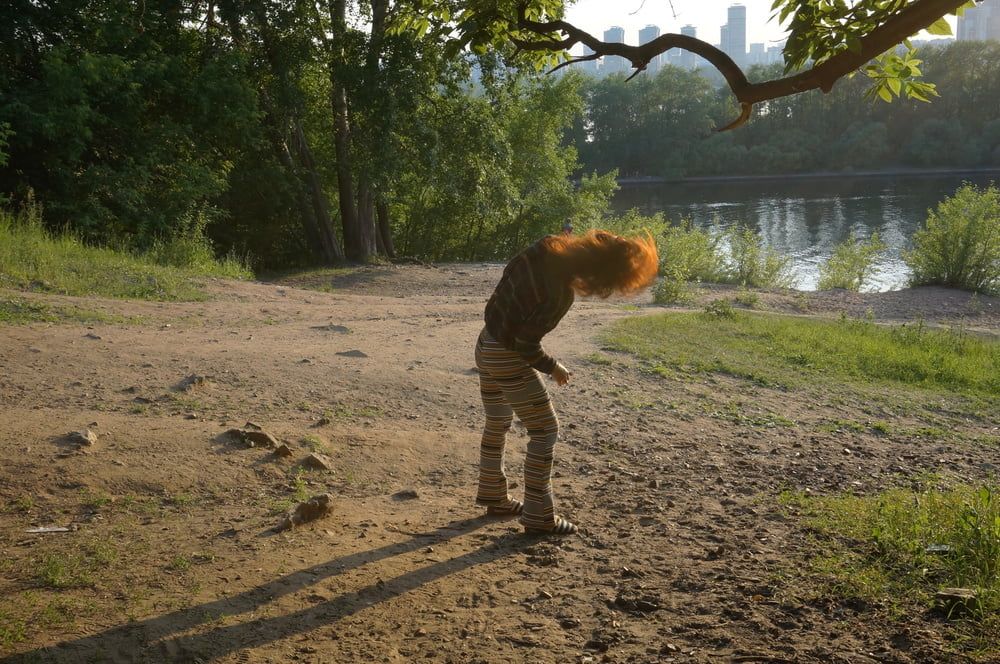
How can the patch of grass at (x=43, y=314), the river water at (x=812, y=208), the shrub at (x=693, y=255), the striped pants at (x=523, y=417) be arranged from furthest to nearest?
the river water at (x=812, y=208), the shrub at (x=693, y=255), the patch of grass at (x=43, y=314), the striped pants at (x=523, y=417)

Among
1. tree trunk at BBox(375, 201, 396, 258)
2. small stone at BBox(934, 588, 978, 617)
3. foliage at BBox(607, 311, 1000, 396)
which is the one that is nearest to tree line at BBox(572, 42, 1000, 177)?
tree trunk at BBox(375, 201, 396, 258)

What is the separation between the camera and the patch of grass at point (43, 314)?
766 centimetres

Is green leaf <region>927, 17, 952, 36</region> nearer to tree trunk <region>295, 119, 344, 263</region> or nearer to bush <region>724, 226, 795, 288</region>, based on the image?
bush <region>724, 226, 795, 288</region>

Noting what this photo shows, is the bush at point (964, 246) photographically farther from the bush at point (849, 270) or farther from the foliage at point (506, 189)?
the foliage at point (506, 189)

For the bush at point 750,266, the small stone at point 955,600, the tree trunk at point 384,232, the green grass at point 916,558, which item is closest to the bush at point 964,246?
the bush at point 750,266

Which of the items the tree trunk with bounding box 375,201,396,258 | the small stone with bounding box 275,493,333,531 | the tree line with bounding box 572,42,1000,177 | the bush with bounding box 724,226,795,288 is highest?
the tree line with bounding box 572,42,1000,177

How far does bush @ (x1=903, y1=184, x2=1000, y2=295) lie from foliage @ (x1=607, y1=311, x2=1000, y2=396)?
6.74 metres

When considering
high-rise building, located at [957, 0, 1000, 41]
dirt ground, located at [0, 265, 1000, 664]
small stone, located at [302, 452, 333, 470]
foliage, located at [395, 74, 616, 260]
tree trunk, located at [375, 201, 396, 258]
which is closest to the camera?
dirt ground, located at [0, 265, 1000, 664]

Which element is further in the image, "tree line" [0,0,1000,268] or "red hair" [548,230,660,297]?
"tree line" [0,0,1000,268]

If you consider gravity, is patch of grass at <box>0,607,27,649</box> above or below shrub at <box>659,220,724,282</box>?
below

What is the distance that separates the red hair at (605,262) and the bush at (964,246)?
1659cm

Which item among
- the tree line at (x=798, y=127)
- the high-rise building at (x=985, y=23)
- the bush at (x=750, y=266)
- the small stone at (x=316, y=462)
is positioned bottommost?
the small stone at (x=316, y=462)

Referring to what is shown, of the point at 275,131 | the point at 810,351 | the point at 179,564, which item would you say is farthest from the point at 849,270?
the point at 179,564

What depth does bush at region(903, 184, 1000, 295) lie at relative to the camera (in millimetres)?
17797
